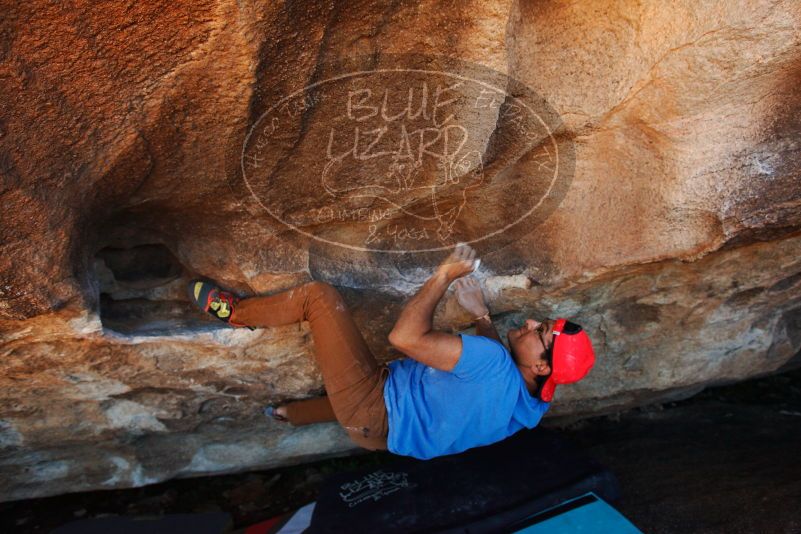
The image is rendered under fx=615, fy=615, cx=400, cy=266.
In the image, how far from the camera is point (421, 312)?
1.85 m

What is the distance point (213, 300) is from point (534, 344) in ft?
3.41

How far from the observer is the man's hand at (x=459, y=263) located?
6.36 feet

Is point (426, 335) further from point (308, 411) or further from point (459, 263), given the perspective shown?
point (308, 411)

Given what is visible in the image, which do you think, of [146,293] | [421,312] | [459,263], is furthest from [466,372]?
[146,293]

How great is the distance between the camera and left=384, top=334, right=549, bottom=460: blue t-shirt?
1.87 m

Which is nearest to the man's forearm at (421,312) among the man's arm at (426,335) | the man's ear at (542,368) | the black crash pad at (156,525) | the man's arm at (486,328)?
the man's arm at (426,335)

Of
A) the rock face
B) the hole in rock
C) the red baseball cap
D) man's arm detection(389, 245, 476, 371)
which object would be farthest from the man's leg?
the red baseball cap

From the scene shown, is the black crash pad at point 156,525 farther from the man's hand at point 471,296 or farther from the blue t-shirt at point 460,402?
the man's hand at point 471,296

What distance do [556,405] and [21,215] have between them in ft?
6.78

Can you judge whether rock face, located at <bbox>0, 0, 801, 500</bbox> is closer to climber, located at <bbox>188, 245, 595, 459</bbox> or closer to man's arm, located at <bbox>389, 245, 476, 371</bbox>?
climber, located at <bbox>188, 245, 595, 459</bbox>

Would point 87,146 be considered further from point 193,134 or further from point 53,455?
point 53,455

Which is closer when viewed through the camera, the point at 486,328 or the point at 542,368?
the point at 542,368

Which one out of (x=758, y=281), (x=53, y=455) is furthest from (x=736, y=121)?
(x=53, y=455)
